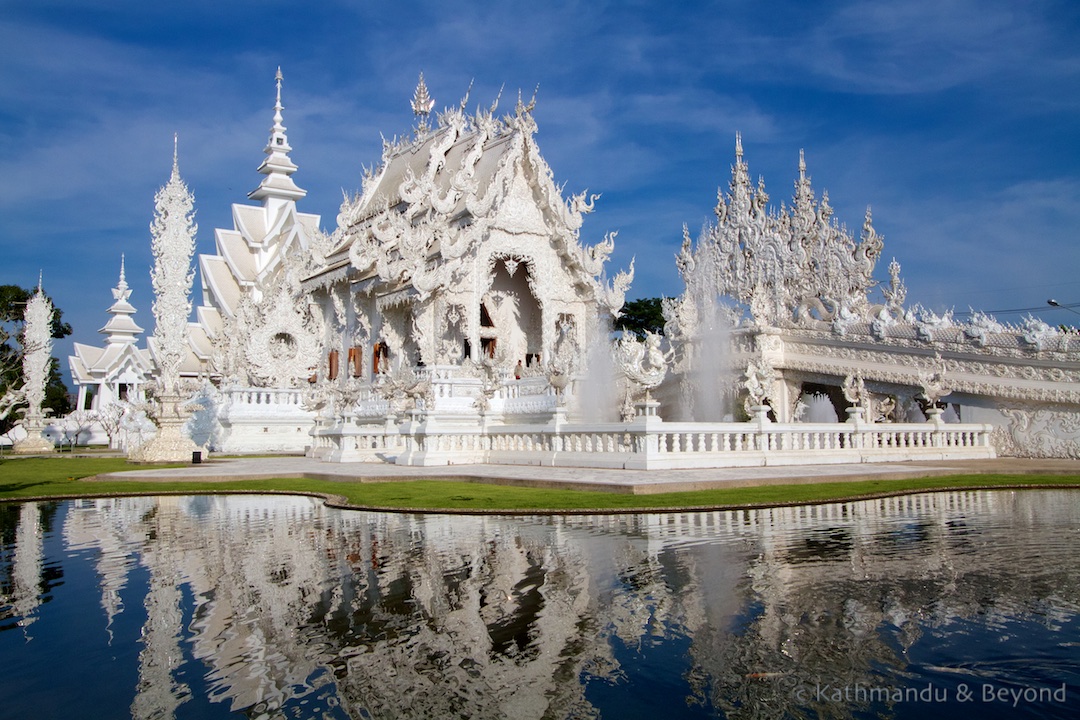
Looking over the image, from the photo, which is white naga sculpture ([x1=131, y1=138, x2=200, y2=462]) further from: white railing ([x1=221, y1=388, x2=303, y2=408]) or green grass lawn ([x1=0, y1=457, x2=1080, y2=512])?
green grass lawn ([x1=0, y1=457, x2=1080, y2=512])

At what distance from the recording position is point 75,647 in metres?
4.34

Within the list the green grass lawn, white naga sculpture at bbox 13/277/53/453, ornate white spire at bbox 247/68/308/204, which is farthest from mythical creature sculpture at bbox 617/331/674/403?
ornate white spire at bbox 247/68/308/204

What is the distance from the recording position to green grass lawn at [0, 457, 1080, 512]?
9693 mm

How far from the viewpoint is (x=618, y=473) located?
12438 mm

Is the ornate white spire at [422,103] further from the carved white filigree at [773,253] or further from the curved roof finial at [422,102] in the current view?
the carved white filigree at [773,253]

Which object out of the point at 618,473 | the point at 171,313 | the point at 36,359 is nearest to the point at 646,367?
the point at 618,473

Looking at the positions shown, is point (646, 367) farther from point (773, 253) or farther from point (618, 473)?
point (773, 253)

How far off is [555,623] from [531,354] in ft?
71.2

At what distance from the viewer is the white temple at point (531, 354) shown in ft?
53.2

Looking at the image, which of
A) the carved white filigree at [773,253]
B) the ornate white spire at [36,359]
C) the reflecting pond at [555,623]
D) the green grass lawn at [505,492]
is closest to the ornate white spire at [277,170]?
the ornate white spire at [36,359]

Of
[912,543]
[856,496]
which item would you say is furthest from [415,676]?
[856,496]

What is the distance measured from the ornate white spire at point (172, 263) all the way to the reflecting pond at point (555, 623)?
1532 centimetres

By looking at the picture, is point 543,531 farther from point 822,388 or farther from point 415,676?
point 822,388

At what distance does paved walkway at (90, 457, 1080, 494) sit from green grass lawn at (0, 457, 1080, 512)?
0.25 metres
